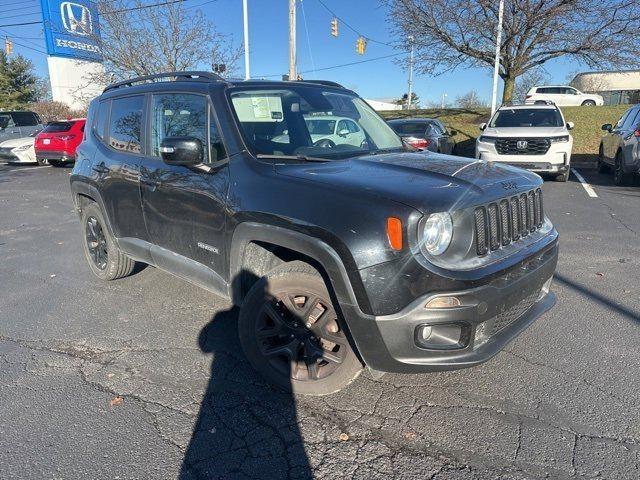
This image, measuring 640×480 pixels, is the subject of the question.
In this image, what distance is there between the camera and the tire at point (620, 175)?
1054 cm

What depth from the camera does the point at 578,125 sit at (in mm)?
19172

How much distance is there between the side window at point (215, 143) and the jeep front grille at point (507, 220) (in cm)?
168

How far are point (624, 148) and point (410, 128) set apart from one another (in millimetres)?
4867

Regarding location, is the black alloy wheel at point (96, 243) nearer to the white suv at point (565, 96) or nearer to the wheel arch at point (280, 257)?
the wheel arch at point (280, 257)

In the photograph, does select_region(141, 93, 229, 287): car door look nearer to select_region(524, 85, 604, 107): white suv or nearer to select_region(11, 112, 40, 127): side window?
select_region(11, 112, 40, 127): side window

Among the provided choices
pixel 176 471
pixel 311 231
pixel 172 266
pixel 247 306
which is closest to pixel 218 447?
pixel 176 471

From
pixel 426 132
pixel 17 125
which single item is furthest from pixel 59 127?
pixel 426 132

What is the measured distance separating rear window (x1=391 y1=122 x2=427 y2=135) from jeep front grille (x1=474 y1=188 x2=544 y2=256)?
942 cm

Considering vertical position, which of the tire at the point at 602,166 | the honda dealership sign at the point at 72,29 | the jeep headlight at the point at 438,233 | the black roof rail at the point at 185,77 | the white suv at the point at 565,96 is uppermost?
the honda dealership sign at the point at 72,29

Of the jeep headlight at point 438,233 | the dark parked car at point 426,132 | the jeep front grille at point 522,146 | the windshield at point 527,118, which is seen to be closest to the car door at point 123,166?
the jeep headlight at point 438,233

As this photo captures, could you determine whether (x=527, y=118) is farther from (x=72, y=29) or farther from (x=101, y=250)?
(x=72, y=29)

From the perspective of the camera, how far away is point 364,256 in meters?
2.36

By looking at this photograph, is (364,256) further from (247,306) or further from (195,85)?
(195,85)

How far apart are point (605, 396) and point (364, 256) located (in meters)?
1.77
